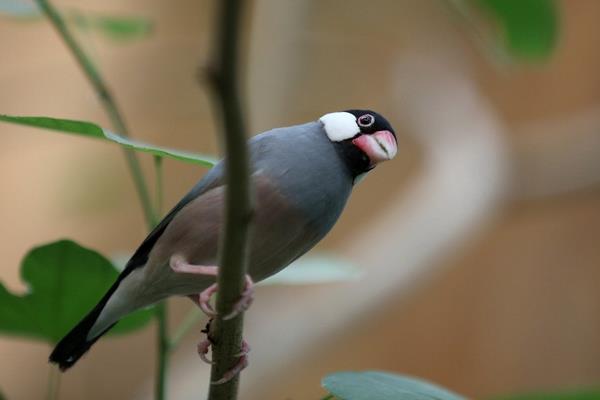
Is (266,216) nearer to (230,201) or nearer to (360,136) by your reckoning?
(360,136)

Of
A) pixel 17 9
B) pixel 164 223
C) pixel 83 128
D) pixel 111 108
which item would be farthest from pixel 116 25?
pixel 83 128

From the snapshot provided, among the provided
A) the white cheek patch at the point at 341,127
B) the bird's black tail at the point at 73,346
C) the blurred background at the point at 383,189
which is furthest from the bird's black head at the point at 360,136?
the blurred background at the point at 383,189

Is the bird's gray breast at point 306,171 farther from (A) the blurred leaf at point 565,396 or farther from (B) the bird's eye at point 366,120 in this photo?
(A) the blurred leaf at point 565,396

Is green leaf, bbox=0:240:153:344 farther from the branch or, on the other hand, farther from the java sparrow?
the branch

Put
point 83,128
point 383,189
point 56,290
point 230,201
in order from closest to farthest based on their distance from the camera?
1. point 230,201
2. point 83,128
3. point 56,290
4. point 383,189

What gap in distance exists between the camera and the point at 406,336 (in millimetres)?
3150

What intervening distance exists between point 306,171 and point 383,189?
7.70ft

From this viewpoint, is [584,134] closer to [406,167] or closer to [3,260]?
[406,167]

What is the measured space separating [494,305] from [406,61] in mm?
865

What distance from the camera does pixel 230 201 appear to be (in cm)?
53

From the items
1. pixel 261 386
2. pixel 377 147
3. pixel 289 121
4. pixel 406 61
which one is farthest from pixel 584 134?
pixel 377 147

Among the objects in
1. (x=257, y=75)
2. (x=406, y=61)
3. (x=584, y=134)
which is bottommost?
(x=584, y=134)

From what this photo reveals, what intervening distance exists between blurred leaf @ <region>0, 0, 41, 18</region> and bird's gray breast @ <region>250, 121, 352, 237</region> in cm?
40

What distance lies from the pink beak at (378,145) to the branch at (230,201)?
30 centimetres
